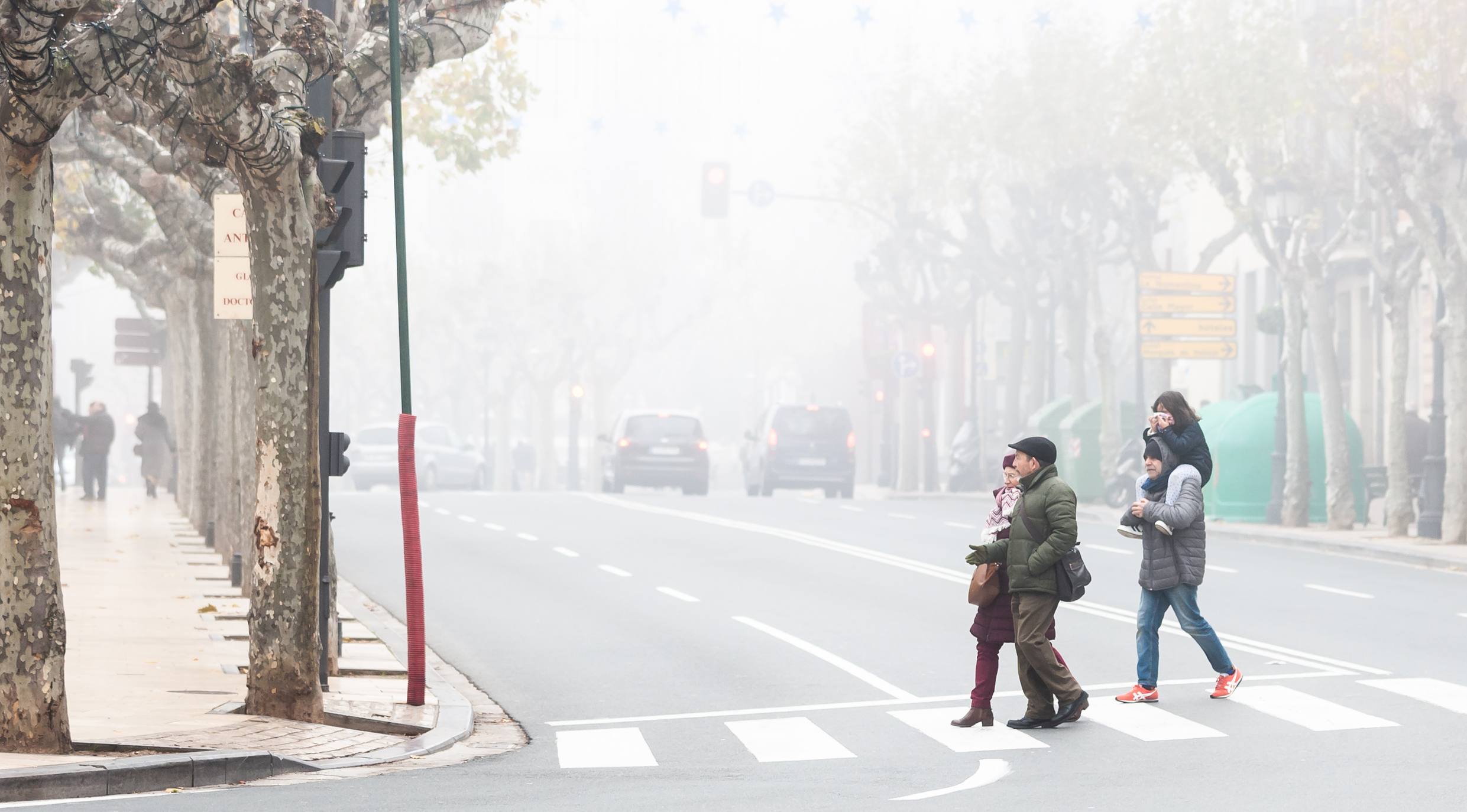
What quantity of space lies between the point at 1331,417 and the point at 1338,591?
429 inches

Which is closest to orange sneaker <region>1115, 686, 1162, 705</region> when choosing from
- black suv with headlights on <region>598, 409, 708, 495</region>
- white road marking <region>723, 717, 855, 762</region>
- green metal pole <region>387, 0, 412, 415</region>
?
white road marking <region>723, 717, 855, 762</region>

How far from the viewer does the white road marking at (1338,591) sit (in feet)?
62.3

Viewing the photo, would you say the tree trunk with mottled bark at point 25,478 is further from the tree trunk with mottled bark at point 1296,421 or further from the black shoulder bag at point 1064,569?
the tree trunk with mottled bark at point 1296,421

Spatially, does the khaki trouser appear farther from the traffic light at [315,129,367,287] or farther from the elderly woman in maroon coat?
the traffic light at [315,129,367,287]

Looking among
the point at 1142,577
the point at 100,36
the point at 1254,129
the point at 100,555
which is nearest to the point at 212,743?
the point at 100,36

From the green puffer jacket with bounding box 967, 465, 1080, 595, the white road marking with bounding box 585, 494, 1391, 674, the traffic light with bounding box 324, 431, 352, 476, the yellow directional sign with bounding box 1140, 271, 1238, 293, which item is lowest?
the white road marking with bounding box 585, 494, 1391, 674

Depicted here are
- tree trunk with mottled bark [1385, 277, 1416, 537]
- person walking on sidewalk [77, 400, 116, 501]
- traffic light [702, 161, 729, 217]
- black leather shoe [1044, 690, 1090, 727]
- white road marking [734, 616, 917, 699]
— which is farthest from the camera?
person walking on sidewalk [77, 400, 116, 501]

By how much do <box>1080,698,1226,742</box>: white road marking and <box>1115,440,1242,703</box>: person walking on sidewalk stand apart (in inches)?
8.7

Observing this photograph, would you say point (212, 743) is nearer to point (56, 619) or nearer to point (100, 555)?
point (56, 619)

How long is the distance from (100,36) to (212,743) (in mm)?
3208

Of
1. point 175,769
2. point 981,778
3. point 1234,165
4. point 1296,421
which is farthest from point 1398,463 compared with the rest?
point 175,769

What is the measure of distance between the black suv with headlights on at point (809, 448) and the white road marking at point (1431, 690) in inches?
1165

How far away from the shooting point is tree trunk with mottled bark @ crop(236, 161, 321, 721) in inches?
432

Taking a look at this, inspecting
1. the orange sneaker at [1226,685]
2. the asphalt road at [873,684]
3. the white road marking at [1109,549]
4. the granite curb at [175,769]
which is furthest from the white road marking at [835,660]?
the white road marking at [1109,549]
